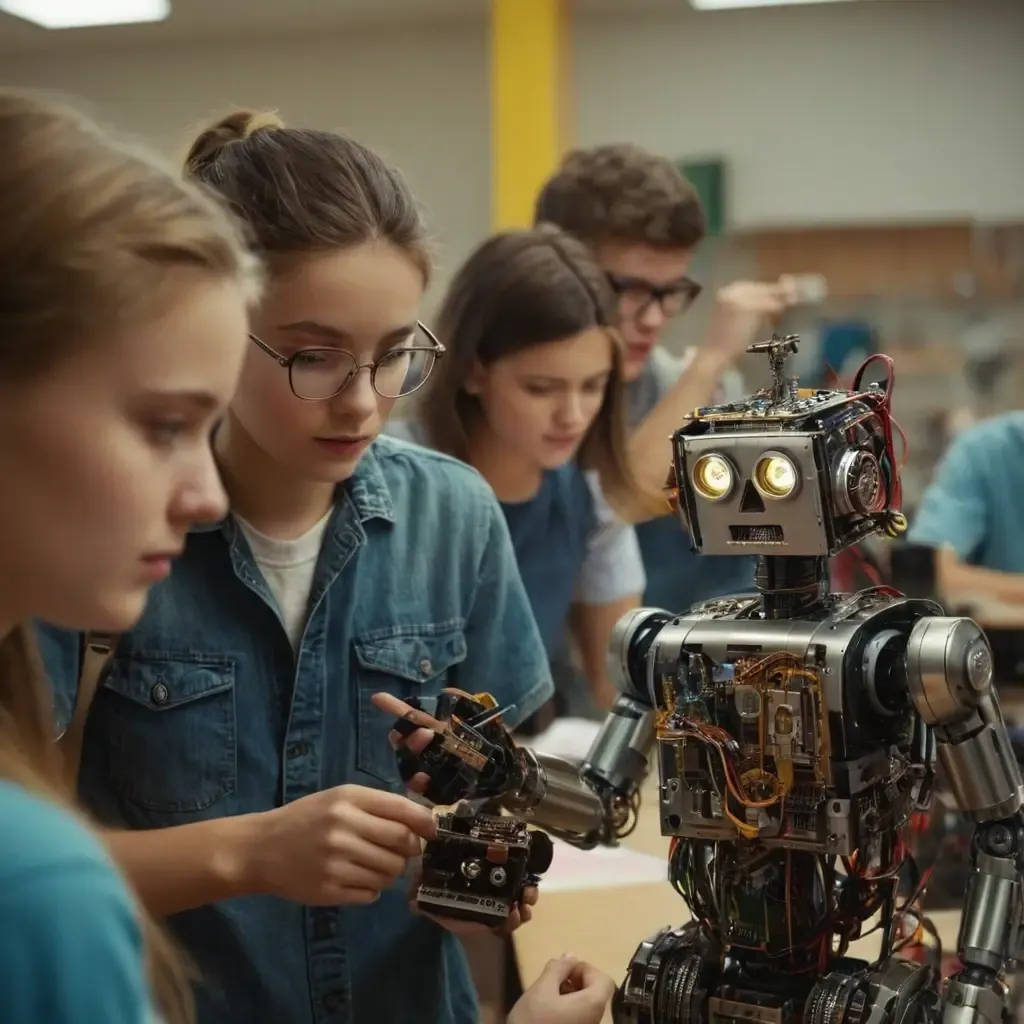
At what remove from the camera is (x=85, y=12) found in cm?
323

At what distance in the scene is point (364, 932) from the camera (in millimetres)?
1013

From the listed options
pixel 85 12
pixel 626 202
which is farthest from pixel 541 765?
pixel 85 12

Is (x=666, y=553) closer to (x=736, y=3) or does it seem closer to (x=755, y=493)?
(x=755, y=493)

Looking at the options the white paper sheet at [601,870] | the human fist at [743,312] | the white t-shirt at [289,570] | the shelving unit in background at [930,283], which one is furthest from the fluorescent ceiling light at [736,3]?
the white t-shirt at [289,570]

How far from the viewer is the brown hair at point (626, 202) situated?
1.73 meters

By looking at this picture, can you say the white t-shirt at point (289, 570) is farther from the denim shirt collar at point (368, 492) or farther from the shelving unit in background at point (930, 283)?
the shelving unit in background at point (930, 283)

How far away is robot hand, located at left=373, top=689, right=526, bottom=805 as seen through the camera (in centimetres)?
96

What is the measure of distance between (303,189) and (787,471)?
1.30ft

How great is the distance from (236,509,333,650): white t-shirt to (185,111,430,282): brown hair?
211 mm

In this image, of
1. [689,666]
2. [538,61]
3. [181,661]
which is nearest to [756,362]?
[689,666]

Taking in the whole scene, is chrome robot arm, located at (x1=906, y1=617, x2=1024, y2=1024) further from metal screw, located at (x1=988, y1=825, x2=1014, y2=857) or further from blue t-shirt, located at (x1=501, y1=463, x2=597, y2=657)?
blue t-shirt, located at (x1=501, y1=463, x2=597, y2=657)

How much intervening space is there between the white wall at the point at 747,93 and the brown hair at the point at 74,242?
297 centimetres

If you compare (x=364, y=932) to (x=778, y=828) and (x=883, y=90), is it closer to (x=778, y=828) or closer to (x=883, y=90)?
(x=778, y=828)

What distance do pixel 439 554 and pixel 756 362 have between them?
0.41 metres
